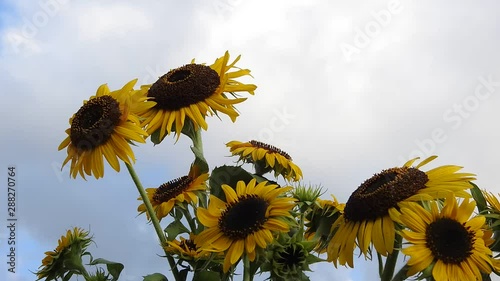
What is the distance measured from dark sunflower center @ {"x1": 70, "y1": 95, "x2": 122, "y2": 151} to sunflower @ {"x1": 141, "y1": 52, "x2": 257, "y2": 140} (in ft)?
0.68

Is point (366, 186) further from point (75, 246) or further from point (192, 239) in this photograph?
point (75, 246)

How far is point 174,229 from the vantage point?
3113 mm

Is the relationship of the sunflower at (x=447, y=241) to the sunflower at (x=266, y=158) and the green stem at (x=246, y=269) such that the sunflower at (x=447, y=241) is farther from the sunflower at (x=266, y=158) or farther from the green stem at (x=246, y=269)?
the sunflower at (x=266, y=158)

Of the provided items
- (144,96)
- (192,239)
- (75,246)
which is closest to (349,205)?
(192,239)

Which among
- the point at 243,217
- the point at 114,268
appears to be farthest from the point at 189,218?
the point at 243,217

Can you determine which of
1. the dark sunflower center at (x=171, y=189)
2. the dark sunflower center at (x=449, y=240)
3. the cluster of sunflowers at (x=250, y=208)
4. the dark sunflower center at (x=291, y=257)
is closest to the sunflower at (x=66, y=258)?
the cluster of sunflowers at (x=250, y=208)

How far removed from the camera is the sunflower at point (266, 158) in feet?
11.4

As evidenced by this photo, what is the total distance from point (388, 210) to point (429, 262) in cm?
23

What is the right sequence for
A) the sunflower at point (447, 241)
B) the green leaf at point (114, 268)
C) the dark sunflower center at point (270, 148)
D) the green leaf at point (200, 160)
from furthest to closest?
the dark sunflower center at point (270, 148)
the green leaf at point (114, 268)
the green leaf at point (200, 160)
the sunflower at point (447, 241)

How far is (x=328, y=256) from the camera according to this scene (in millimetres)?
2879

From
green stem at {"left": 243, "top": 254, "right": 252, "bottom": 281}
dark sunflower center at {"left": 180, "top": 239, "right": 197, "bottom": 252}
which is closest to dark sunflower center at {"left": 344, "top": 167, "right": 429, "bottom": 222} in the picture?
green stem at {"left": 243, "top": 254, "right": 252, "bottom": 281}

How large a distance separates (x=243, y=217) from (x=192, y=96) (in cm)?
72

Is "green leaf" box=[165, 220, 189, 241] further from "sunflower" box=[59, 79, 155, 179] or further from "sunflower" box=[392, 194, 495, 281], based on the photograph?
"sunflower" box=[392, 194, 495, 281]

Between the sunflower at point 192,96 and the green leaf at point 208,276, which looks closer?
the green leaf at point 208,276
